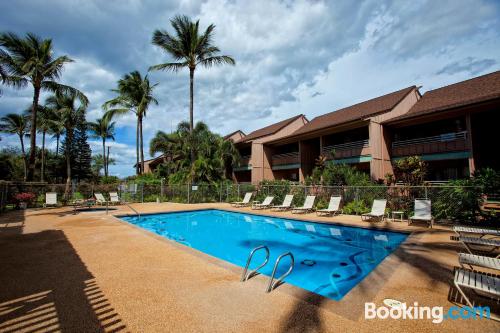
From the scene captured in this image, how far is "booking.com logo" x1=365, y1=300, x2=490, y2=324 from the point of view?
3.09 meters

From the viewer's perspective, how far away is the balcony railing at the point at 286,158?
22925 millimetres

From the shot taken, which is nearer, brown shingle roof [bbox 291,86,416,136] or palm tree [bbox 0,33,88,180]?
palm tree [bbox 0,33,88,180]

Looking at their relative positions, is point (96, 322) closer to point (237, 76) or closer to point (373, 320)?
point (373, 320)

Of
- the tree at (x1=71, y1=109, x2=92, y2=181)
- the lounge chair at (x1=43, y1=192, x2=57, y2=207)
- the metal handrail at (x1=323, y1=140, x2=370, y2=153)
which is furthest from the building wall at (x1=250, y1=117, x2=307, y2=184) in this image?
the tree at (x1=71, y1=109, x2=92, y2=181)

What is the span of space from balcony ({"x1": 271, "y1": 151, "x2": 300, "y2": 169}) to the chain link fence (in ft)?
18.4

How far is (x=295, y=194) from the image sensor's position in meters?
15.7

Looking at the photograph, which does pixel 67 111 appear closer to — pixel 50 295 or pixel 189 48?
pixel 189 48

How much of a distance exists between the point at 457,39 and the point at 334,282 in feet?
55.9

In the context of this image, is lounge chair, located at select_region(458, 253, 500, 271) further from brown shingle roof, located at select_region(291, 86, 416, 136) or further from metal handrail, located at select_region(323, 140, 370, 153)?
metal handrail, located at select_region(323, 140, 370, 153)

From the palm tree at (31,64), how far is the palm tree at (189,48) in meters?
6.95

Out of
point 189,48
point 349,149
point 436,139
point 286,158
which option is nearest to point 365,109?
point 349,149

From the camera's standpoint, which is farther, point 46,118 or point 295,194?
point 46,118

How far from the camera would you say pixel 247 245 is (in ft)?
28.9

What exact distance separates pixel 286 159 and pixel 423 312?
2092 centimetres
